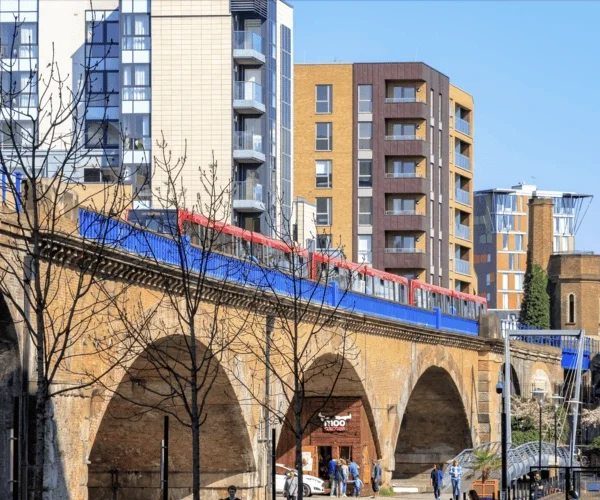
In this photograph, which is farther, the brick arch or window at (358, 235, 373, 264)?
window at (358, 235, 373, 264)

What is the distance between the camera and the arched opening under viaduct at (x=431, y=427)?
71.1 meters

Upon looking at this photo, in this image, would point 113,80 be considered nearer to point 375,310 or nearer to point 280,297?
point 375,310

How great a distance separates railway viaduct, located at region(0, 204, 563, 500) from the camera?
3164cm

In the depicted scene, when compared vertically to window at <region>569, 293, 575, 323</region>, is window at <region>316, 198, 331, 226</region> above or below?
above

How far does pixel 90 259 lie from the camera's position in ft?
104

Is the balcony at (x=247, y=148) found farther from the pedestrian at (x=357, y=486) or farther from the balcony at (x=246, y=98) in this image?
the pedestrian at (x=357, y=486)

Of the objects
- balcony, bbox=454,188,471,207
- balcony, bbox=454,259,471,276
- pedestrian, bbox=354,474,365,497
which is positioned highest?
balcony, bbox=454,188,471,207

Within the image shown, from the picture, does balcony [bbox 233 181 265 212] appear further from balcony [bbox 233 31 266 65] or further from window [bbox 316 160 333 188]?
window [bbox 316 160 333 188]

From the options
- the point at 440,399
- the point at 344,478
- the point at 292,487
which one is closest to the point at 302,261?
the point at 292,487

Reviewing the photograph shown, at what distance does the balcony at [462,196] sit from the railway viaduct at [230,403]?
1529 centimetres

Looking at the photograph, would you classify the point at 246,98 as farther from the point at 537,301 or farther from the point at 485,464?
the point at 537,301

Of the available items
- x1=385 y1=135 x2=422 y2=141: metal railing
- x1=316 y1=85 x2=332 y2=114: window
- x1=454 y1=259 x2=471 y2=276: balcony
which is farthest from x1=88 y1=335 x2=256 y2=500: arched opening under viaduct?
x1=454 y1=259 x2=471 y2=276: balcony

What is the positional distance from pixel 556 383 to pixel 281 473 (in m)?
38.0

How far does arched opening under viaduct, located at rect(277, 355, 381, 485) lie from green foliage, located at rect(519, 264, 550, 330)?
56.9 metres
